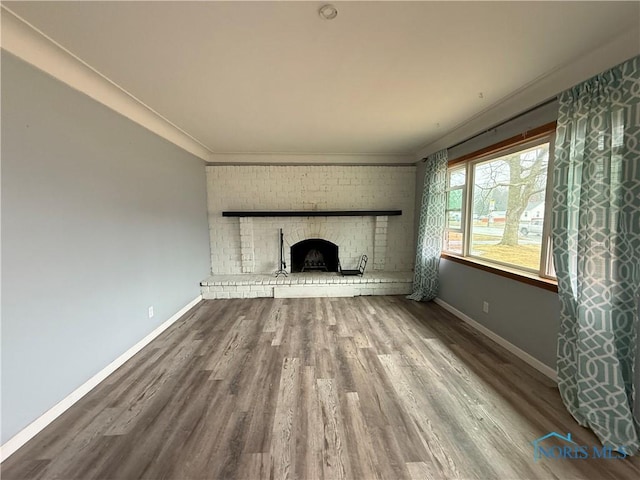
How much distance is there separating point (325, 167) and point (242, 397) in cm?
354

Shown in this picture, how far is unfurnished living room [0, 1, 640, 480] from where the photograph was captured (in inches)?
50.9

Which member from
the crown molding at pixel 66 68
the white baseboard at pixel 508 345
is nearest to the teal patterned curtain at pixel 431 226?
the white baseboard at pixel 508 345

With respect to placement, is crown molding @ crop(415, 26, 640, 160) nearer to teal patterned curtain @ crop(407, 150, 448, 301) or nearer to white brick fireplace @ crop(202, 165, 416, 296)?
teal patterned curtain @ crop(407, 150, 448, 301)

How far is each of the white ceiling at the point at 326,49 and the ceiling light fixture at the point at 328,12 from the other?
0.04 m

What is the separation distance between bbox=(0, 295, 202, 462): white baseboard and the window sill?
3.63 metres

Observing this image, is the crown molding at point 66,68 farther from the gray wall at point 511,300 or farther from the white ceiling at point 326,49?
the gray wall at point 511,300

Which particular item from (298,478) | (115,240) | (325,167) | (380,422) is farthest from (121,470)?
(325,167)

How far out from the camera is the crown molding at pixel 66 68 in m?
1.31

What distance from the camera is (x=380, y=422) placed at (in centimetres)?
154

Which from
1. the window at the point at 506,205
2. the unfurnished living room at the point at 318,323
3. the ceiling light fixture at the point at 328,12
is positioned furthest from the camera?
the window at the point at 506,205

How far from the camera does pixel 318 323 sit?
3002 mm

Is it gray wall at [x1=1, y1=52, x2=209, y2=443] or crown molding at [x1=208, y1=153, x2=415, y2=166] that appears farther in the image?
crown molding at [x1=208, y1=153, x2=415, y2=166]

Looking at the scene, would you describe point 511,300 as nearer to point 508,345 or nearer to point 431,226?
point 508,345

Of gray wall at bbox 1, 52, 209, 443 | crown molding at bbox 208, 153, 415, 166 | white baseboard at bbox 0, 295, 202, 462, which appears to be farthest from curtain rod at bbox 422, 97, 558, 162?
white baseboard at bbox 0, 295, 202, 462
